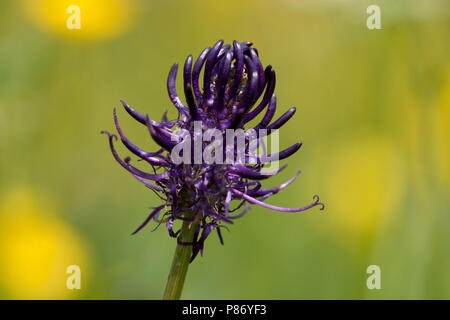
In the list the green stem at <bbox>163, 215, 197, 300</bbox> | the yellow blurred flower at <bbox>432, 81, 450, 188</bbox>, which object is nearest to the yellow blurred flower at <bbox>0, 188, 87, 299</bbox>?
the green stem at <bbox>163, 215, 197, 300</bbox>

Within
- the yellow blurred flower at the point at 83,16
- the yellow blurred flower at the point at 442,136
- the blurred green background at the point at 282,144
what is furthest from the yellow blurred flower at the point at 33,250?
the yellow blurred flower at the point at 442,136

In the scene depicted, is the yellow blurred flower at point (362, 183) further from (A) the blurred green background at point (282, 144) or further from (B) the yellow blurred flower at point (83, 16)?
(B) the yellow blurred flower at point (83, 16)

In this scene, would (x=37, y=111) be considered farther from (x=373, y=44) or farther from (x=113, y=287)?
(x=373, y=44)

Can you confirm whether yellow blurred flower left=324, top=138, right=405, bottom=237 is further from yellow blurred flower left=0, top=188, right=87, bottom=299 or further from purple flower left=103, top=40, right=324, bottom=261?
purple flower left=103, top=40, right=324, bottom=261

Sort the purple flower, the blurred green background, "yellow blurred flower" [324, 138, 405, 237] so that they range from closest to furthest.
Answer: the purple flower < the blurred green background < "yellow blurred flower" [324, 138, 405, 237]

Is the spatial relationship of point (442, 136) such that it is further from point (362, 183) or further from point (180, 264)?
point (180, 264)

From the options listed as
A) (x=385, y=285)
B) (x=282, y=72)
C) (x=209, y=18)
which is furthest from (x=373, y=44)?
(x=385, y=285)
